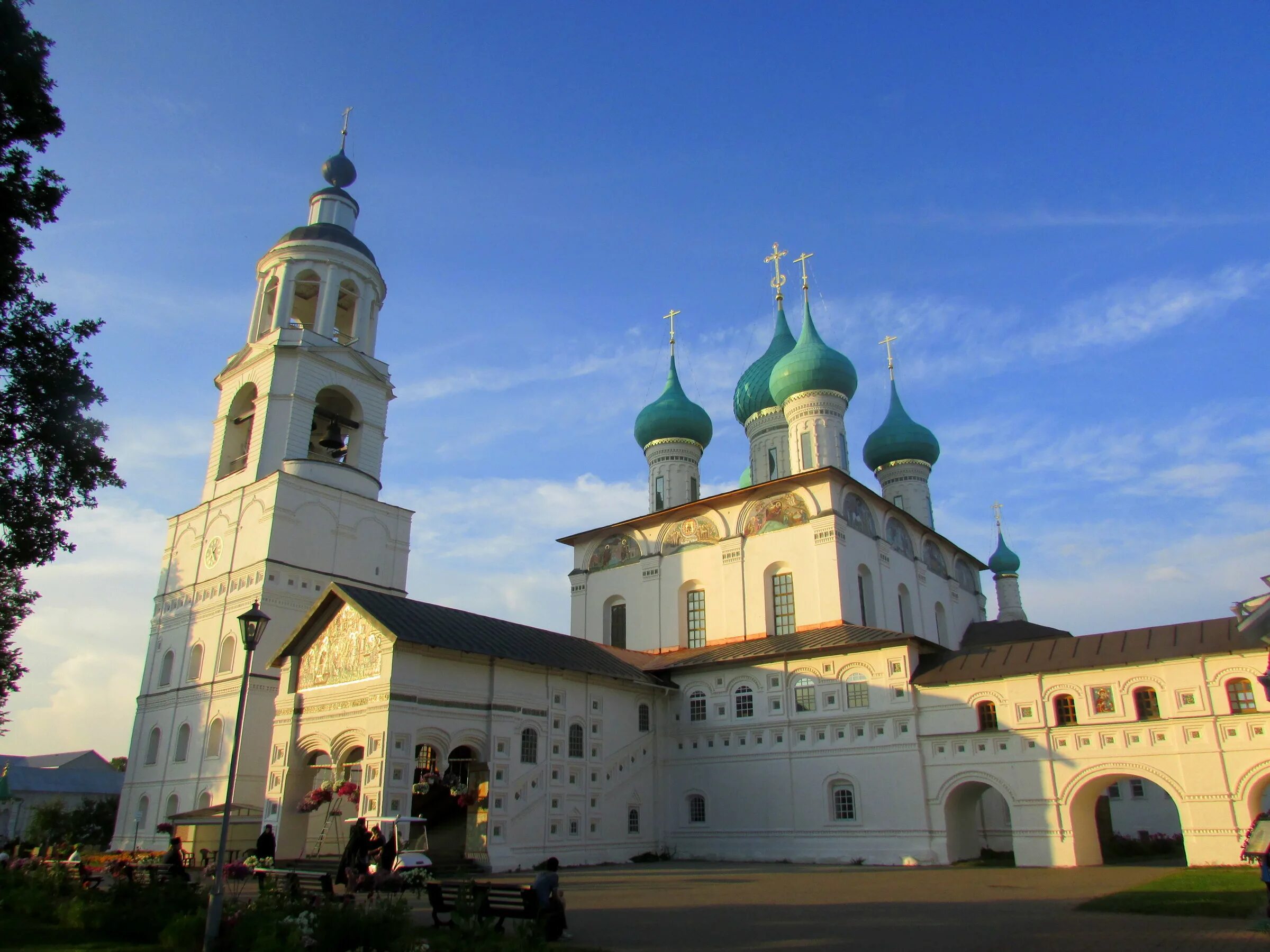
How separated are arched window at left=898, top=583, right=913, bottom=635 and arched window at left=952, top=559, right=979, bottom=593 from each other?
16.1ft

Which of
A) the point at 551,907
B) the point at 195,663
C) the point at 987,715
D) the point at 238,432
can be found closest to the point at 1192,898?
the point at 551,907

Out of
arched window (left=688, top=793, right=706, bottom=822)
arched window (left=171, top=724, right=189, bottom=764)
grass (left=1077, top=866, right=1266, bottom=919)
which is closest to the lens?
grass (left=1077, top=866, right=1266, bottom=919)

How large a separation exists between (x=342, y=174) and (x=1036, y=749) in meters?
27.8

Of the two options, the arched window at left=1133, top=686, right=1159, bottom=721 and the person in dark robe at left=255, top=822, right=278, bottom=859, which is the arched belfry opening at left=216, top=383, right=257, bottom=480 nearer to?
the person in dark robe at left=255, top=822, right=278, bottom=859

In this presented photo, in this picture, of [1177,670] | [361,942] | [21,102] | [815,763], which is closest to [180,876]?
[361,942]

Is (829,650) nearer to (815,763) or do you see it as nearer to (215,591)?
(815,763)

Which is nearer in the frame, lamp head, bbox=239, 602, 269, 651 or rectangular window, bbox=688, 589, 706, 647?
lamp head, bbox=239, 602, 269, 651

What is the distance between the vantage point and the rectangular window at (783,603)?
2566cm

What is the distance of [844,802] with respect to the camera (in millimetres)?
21469

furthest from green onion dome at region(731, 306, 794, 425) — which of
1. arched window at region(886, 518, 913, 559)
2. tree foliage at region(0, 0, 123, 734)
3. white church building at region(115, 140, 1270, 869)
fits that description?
tree foliage at region(0, 0, 123, 734)

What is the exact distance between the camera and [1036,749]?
1928cm

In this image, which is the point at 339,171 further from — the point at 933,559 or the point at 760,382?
the point at 933,559

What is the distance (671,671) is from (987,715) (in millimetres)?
8025

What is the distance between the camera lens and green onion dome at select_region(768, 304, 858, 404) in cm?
2958
